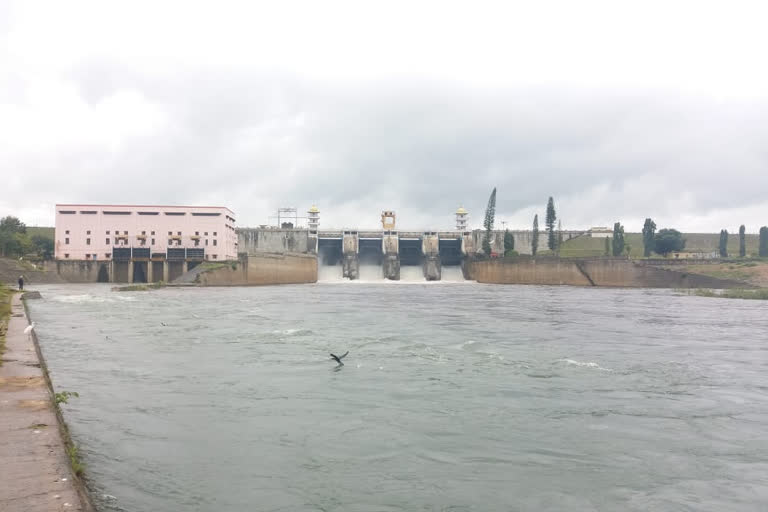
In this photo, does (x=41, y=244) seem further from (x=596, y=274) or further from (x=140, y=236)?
(x=596, y=274)

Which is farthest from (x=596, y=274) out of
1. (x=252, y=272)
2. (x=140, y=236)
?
(x=140, y=236)

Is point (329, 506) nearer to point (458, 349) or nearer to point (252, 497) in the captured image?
point (252, 497)

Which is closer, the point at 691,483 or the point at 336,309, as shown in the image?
the point at 691,483

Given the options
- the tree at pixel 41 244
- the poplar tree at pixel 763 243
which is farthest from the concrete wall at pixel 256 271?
the poplar tree at pixel 763 243

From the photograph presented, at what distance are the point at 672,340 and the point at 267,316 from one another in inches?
801

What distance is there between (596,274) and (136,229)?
67.8 m

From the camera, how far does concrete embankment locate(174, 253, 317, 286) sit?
78875 mm

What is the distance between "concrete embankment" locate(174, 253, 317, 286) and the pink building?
15176 millimetres

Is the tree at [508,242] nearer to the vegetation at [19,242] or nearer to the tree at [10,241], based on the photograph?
the vegetation at [19,242]

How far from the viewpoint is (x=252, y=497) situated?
7801 mm

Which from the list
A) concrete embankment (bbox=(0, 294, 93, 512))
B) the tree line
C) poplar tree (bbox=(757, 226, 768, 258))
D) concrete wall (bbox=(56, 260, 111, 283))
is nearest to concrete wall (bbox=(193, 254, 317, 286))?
concrete wall (bbox=(56, 260, 111, 283))

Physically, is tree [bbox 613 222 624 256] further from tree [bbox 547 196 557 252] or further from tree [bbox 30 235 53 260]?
tree [bbox 30 235 53 260]

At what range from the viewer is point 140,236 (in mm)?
97250

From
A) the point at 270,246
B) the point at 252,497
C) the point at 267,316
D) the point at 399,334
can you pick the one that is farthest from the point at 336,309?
the point at 270,246
